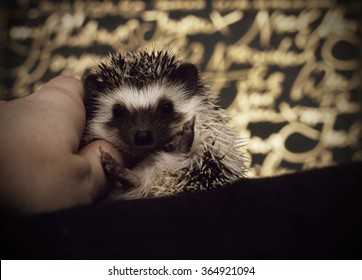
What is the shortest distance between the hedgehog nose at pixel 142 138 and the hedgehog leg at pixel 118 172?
11cm

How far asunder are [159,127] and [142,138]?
117mm

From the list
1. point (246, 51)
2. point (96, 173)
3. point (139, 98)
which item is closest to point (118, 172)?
point (96, 173)

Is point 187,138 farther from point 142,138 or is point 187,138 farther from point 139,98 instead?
point 139,98

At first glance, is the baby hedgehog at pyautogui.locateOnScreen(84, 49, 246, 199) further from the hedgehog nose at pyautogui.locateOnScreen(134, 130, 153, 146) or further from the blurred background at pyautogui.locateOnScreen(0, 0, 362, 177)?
the blurred background at pyautogui.locateOnScreen(0, 0, 362, 177)

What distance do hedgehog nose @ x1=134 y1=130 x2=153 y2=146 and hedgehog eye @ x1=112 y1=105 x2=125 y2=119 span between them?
24 centimetres

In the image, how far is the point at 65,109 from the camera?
107cm

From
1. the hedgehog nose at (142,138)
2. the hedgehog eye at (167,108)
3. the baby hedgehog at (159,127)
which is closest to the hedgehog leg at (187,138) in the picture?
the baby hedgehog at (159,127)

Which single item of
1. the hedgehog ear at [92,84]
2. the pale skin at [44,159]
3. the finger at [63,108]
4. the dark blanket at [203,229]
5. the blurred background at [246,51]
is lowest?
the dark blanket at [203,229]

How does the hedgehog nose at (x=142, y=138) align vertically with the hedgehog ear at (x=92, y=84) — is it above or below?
below

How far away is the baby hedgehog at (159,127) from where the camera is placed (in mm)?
1232

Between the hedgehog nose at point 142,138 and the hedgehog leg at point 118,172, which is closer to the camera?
the hedgehog leg at point 118,172

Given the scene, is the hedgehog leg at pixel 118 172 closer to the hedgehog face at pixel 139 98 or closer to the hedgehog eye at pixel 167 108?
the hedgehog face at pixel 139 98

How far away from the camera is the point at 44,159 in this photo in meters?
0.85

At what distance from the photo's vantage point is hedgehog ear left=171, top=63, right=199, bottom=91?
1.50m
